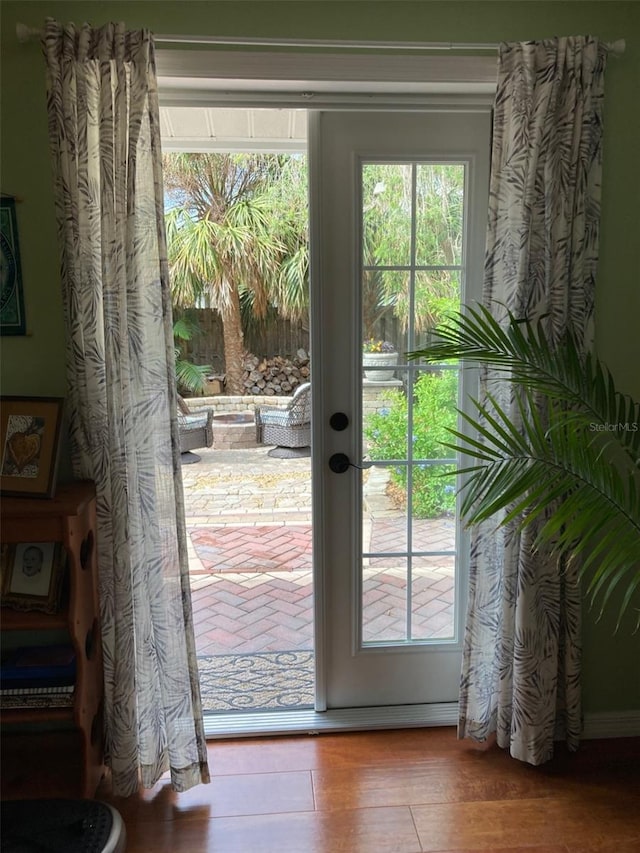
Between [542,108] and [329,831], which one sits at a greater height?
[542,108]

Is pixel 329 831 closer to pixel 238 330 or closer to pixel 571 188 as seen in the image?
pixel 571 188

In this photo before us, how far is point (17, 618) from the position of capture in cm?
181

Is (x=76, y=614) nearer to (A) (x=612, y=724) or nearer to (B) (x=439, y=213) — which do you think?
(B) (x=439, y=213)

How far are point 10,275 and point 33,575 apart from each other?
0.88 m

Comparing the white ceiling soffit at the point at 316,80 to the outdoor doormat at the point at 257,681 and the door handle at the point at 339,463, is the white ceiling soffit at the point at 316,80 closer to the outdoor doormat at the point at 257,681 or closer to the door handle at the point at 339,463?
the door handle at the point at 339,463

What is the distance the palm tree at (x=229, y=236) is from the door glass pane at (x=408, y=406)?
603 cm

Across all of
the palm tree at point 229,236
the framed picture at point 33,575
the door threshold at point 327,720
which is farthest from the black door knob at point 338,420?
the palm tree at point 229,236

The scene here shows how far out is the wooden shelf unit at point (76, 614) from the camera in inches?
67.9

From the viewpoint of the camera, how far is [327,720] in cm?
231

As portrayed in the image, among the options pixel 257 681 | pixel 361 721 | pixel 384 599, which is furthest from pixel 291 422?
pixel 361 721

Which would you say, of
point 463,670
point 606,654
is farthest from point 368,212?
point 606,654

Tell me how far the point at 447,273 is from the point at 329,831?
1.71 m

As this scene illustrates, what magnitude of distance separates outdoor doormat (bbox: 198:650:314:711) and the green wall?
1356mm

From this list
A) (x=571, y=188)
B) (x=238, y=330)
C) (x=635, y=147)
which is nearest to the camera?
(x=571, y=188)
